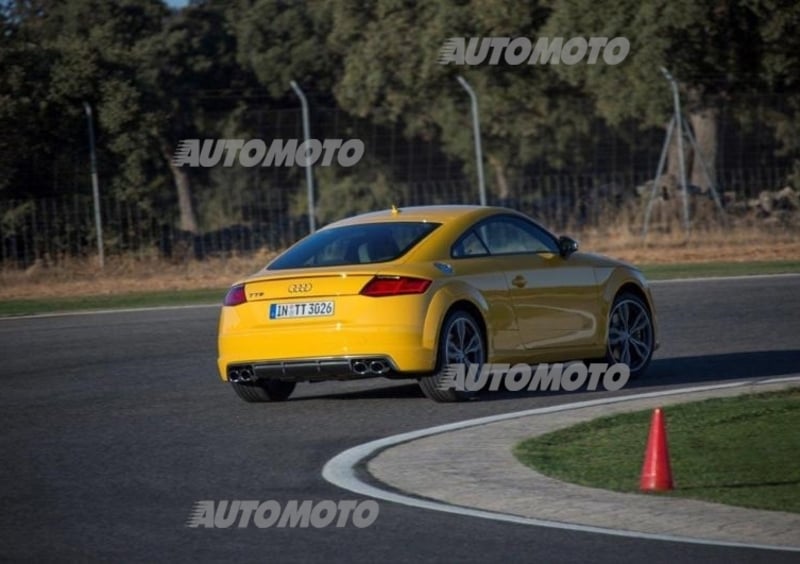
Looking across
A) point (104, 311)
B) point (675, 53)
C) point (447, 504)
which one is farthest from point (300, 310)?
point (675, 53)

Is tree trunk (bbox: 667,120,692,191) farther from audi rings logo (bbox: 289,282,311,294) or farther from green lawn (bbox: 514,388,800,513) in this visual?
green lawn (bbox: 514,388,800,513)

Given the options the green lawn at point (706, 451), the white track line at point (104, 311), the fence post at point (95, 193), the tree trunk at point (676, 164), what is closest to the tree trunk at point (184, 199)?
the tree trunk at point (676, 164)

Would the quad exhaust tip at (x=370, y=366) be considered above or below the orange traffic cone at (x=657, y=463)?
above

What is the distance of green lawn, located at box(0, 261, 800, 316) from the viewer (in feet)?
83.8

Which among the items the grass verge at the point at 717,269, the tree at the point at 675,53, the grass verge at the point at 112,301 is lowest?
the grass verge at the point at 717,269

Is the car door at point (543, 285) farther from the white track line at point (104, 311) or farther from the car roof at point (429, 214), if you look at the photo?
the white track line at point (104, 311)

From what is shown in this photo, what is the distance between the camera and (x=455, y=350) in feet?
40.8

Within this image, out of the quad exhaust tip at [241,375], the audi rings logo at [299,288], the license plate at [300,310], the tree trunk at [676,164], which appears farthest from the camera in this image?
the tree trunk at [676,164]

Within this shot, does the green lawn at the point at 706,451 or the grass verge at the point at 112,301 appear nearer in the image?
the green lawn at the point at 706,451

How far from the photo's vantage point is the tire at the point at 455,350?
12.3 m

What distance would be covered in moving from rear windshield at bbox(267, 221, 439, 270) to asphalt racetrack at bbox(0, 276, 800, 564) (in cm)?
112

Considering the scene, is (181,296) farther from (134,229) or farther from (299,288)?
(299,288)

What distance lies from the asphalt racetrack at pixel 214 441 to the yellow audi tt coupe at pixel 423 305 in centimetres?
35

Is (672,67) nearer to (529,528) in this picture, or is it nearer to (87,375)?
(87,375)
